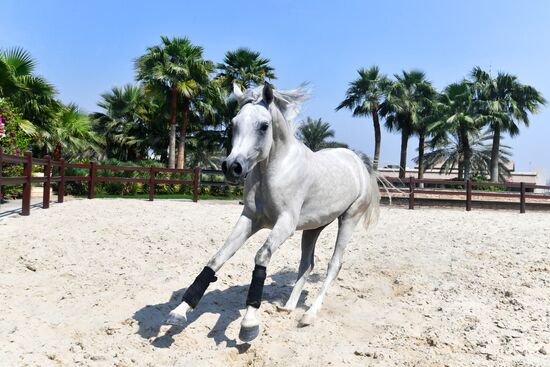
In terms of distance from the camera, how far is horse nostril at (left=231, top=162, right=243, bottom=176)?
298cm

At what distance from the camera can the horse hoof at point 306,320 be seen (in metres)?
4.02

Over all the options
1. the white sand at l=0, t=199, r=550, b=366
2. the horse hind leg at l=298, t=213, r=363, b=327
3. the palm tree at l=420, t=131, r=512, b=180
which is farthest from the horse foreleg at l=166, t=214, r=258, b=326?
the palm tree at l=420, t=131, r=512, b=180

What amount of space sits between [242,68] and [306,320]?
24428 millimetres

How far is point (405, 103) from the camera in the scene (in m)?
29.9

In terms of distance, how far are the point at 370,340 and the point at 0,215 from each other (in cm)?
814

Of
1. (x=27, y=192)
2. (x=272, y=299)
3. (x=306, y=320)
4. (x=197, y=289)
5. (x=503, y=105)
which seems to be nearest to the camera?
(x=197, y=289)

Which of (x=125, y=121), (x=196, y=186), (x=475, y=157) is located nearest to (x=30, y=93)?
(x=196, y=186)

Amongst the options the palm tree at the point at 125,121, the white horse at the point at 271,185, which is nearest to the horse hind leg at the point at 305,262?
the white horse at the point at 271,185

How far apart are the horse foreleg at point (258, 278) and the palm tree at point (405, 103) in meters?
27.5

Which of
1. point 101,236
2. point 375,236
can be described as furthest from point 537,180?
point 101,236

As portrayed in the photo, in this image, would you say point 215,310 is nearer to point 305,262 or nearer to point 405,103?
point 305,262

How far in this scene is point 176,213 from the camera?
969 cm

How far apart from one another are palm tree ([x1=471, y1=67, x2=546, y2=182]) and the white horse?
85.7 ft

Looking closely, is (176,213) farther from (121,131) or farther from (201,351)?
(121,131)
